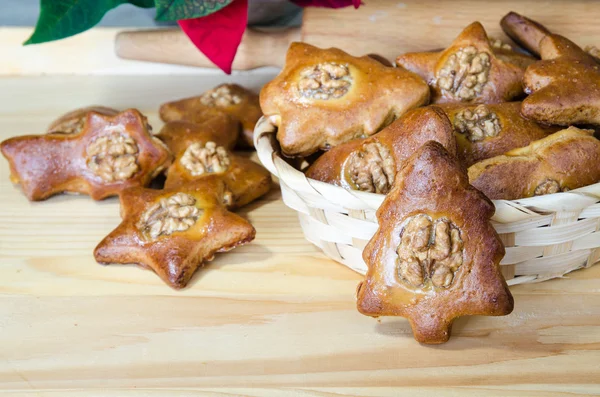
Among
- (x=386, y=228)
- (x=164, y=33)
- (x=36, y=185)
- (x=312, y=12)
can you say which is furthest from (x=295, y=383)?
(x=164, y=33)

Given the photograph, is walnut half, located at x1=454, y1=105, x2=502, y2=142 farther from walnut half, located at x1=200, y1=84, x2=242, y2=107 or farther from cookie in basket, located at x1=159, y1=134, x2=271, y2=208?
walnut half, located at x1=200, y1=84, x2=242, y2=107

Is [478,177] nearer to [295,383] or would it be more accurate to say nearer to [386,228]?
[386,228]

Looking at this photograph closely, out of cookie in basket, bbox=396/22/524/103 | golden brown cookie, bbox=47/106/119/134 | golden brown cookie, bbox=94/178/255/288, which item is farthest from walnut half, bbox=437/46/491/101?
golden brown cookie, bbox=47/106/119/134

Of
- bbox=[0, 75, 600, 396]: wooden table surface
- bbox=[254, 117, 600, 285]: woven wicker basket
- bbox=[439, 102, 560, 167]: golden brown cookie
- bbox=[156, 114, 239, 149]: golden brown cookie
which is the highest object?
bbox=[439, 102, 560, 167]: golden brown cookie

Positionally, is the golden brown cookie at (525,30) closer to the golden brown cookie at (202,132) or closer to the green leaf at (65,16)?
the golden brown cookie at (202,132)

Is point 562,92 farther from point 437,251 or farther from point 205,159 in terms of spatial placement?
point 205,159

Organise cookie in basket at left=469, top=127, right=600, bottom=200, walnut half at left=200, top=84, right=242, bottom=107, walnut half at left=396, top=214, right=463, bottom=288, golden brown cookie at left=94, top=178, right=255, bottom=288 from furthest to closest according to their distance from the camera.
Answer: walnut half at left=200, top=84, right=242, bottom=107 < golden brown cookie at left=94, top=178, right=255, bottom=288 < cookie in basket at left=469, top=127, right=600, bottom=200 < walnut half at left=396, top=214, right=463, bottom=288
